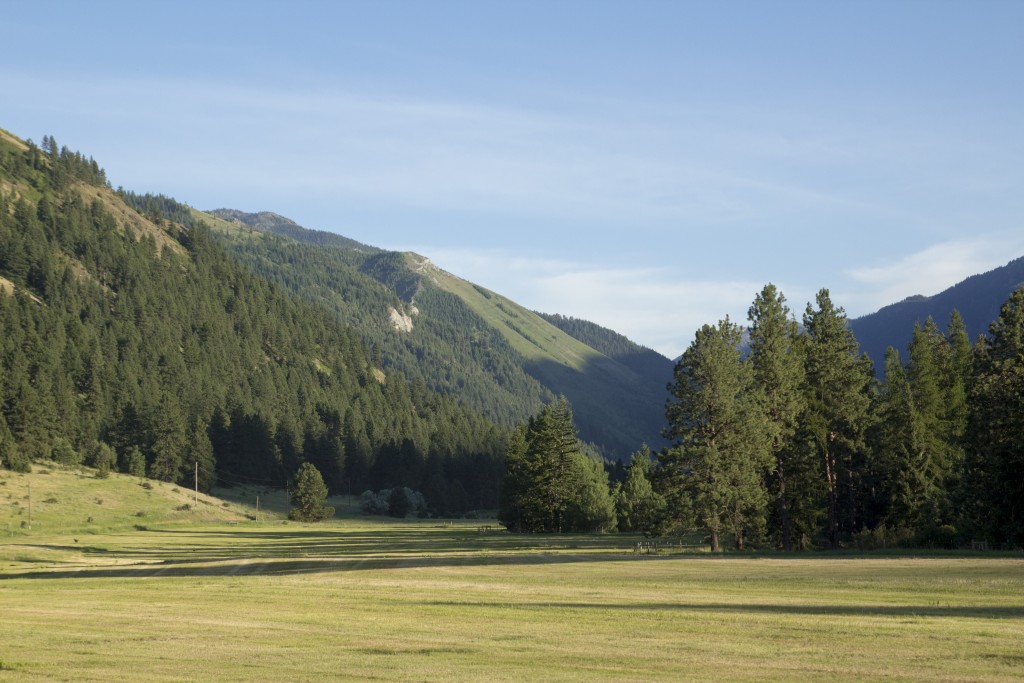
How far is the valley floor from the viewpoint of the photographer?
73.6ft

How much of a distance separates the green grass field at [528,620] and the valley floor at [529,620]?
102mm

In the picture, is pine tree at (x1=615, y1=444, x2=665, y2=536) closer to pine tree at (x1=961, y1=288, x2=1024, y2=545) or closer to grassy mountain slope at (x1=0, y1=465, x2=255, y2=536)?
pine tree at (x1=961, y1=288, x2=1024, y2=545)

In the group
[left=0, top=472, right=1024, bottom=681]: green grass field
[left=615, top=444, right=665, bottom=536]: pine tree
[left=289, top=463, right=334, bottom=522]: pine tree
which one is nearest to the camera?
[left=0, top=472, right=1024, bottom=681]: green grass field

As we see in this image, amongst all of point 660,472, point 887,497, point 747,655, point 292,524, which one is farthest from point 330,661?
point 292,524

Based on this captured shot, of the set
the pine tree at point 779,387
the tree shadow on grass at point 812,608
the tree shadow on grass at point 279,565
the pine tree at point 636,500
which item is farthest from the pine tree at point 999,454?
the pine tree at point 636,500

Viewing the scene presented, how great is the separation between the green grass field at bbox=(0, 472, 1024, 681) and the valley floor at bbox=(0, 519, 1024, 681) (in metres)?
0.10

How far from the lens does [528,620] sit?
3284 cm

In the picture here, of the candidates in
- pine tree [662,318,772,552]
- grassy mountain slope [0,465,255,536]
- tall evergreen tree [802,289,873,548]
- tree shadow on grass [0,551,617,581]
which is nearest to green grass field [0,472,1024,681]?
tree shadow on grass [0,551,617,581]

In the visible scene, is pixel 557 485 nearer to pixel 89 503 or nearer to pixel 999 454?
pixel 999 454

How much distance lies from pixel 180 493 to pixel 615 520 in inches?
2941

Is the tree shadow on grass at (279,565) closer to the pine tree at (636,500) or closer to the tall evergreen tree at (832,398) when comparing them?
the tall evergreen tree at (832,398)

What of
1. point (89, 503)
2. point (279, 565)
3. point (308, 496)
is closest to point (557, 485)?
point (279, 565)

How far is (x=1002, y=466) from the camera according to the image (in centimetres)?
6366

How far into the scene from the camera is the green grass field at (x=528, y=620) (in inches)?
883
